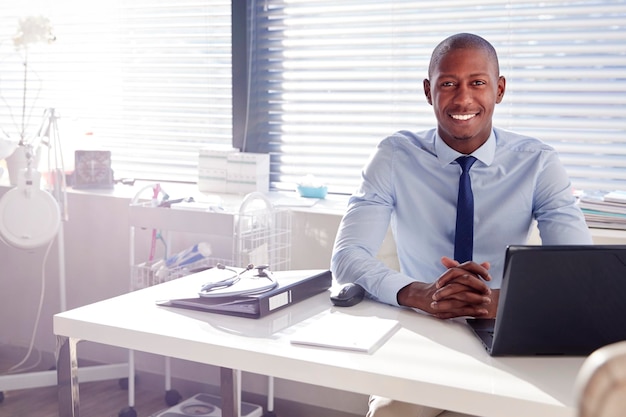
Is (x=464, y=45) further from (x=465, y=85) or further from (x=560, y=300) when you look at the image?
(x=560, y=300)

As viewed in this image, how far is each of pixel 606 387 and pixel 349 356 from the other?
781 mm

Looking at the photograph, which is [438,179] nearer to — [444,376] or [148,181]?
[444,376]

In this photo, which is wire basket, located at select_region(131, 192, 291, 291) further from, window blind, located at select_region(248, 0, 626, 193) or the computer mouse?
the computer mouse

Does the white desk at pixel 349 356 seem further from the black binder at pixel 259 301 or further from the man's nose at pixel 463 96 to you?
Answer: the man's nose at pixel 463 96

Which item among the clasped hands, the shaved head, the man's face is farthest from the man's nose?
the clasped hands

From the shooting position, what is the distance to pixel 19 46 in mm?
3137

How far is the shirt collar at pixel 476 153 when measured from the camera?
1990 millimetres

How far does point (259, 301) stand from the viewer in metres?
1.52

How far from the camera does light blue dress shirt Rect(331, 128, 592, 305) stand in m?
1.96

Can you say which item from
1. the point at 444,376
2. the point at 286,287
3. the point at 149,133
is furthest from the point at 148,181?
the point at 444,376

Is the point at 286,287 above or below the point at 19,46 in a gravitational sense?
below

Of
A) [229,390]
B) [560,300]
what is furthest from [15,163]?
[560,300]

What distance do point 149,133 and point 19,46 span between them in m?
0.73

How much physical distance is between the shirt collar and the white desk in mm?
545
